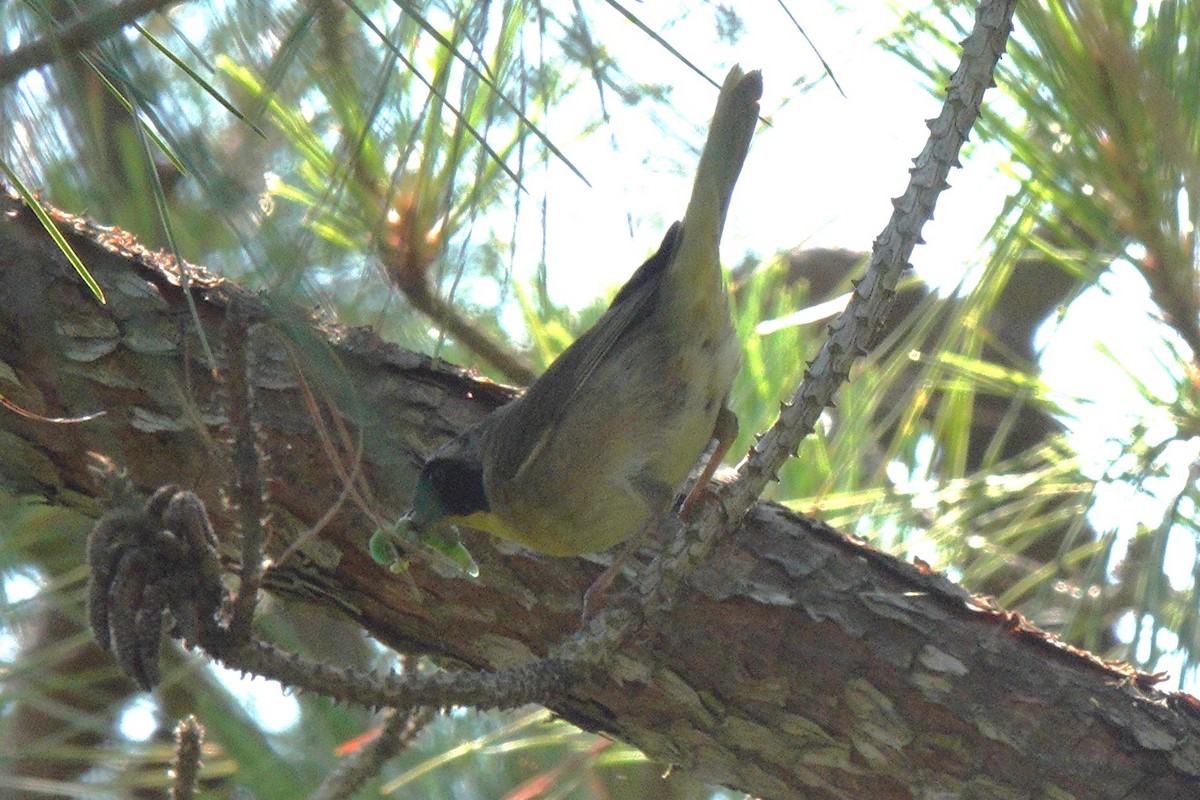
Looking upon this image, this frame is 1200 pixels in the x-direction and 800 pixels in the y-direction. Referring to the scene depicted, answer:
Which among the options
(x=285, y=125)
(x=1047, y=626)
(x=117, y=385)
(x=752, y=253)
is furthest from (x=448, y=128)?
(x=1047, y=626)

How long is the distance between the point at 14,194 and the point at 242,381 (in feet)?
4.20

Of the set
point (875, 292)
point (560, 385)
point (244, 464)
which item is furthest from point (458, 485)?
point (244, 464)

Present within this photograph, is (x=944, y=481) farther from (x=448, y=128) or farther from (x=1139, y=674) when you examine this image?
(x=448, y=128)

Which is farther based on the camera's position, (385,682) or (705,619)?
(705,619)

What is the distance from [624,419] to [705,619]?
55 centimetres

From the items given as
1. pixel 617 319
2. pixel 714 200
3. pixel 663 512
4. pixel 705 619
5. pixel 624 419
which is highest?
pixel 714 200

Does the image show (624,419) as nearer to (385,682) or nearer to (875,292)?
(875,292)

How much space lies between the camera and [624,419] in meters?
2.54

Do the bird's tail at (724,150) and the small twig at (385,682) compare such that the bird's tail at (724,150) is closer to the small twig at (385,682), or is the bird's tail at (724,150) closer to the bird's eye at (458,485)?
the bird's eye at (458,485)

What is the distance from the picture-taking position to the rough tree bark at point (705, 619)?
2053 millimetres

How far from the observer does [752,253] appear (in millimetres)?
3619

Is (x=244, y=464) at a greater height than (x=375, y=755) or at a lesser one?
greater

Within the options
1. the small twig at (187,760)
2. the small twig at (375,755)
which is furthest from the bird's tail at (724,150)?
the small twig at (187,760)

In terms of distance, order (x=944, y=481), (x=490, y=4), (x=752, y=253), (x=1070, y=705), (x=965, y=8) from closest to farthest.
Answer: (x=490, y=4) → (x=1070, y=705) → (x=965, y=8) → (x=944, y=481) → (x=752, y=253)
